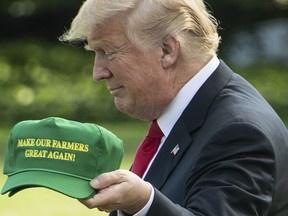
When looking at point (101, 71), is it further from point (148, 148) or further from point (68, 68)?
point (68, 68)

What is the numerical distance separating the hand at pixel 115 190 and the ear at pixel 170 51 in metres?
0.67

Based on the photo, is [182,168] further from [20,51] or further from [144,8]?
[20,51]

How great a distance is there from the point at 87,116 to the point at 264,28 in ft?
24.3

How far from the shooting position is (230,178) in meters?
3.49

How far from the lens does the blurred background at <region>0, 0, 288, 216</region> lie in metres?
13.3

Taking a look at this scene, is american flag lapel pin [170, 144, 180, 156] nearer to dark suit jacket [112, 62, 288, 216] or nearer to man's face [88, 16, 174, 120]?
dark suit jacket [112, 62, 288, 216]

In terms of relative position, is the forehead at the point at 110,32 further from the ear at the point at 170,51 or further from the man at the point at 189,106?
the ear at the point at 170,51

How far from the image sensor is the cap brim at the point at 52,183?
323 cm

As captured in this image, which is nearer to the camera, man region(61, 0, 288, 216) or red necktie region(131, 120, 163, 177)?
man region(61, 0, 288, 216)

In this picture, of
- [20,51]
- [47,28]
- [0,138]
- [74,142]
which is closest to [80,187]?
[74,142]

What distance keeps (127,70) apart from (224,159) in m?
0.53

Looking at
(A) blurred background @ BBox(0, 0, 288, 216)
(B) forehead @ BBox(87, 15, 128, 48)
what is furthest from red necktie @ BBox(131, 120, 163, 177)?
(A) blurred background @ BBox(0, 0, 288, 216)

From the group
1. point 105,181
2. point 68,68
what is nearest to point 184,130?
point 105,181

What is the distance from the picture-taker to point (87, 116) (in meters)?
15.2
